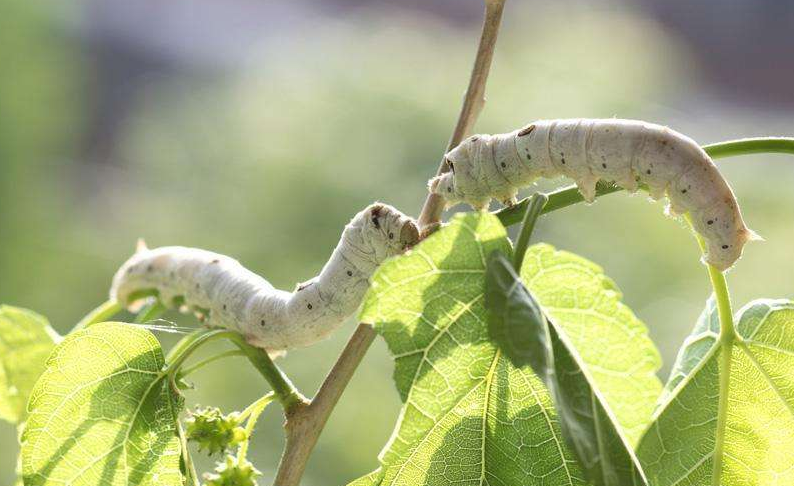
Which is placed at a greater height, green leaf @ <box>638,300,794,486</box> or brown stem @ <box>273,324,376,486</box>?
green leaf @ <box>638,300,794,486</box>

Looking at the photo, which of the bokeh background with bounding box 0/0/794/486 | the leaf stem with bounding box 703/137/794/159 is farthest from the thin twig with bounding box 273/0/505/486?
the bokeh background with bounding box 0/0/794/486

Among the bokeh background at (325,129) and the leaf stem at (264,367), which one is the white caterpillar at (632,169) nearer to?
the leaf stem at (264,367)

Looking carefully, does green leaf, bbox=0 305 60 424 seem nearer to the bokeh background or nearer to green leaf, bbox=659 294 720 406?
green leaf, bbox=659 294 720 406

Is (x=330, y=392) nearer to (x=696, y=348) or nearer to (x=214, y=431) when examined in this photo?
(x=214, y=431)

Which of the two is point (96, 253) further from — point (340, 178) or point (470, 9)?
point (470, 9)

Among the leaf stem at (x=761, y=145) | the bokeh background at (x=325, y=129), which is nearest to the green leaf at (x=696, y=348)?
the leaf stem at (x=761, y=145)

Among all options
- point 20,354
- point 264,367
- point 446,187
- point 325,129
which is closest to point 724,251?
point 446,187

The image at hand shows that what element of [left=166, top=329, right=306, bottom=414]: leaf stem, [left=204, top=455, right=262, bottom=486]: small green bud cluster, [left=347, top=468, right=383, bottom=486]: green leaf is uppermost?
[left=166, top=329, right=306, bottom=414]: leaf stem
